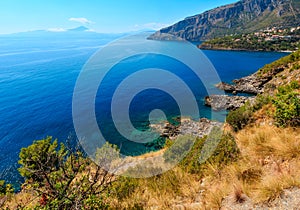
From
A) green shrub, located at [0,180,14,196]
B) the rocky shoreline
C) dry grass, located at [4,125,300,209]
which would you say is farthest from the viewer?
Answer: the rocky shoreline

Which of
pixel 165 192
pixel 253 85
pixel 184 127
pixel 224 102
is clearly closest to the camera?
pixel 165 192

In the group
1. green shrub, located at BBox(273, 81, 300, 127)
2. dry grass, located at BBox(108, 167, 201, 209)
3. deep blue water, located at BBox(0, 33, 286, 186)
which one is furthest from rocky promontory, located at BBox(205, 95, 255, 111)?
dry grass, located at BBox(108, 167, 201, 209)

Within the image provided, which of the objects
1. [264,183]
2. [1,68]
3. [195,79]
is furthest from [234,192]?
[1,68]

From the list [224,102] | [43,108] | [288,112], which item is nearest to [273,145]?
[288,112]

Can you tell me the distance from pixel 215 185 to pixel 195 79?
165ft

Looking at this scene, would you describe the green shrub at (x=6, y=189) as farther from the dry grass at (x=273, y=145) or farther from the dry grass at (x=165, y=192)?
the dry grass at (x=273, y=145)

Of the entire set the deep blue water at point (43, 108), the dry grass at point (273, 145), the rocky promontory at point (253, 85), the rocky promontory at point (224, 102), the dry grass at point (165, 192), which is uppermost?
the dry grass at point (273, 145)

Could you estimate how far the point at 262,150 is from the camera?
548 centimetres

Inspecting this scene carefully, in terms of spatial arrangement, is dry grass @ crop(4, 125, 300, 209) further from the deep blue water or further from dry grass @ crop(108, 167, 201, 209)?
the deep blue water

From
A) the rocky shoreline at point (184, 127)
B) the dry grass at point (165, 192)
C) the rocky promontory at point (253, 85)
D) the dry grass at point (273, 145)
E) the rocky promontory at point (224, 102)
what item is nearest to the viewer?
the dry grass at point (165, 192)

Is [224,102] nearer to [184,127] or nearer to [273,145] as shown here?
[184,127]

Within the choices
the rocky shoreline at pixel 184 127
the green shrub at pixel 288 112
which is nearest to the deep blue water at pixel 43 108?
the rocky shoreline at pixel 184 127

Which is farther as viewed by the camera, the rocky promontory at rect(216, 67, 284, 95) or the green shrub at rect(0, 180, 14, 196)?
the rocky promontory at rect(216, 67, 284, 95)

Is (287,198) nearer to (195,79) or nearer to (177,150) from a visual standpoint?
(177,150)
